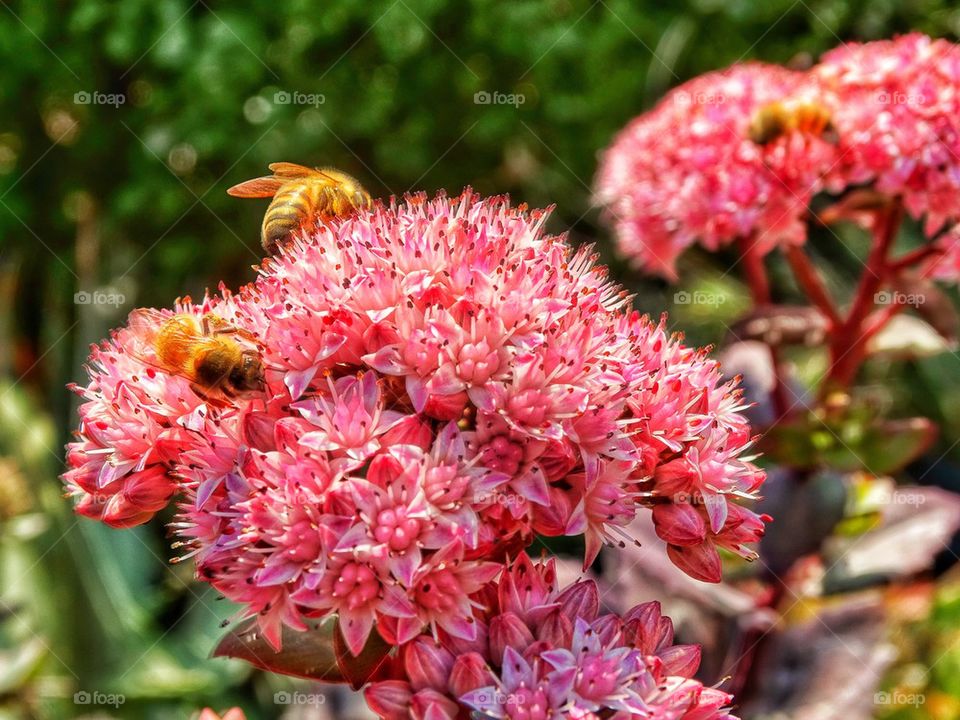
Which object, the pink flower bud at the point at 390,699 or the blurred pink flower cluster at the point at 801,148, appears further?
Answer: the blurred pink flower cluster at the point at 801,148

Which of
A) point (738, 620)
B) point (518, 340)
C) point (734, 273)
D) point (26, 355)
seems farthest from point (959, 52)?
point (26, 355)

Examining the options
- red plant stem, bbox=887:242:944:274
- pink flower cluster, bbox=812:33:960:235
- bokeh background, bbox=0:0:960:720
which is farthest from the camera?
bokeh background, bbox=0:0:960:720

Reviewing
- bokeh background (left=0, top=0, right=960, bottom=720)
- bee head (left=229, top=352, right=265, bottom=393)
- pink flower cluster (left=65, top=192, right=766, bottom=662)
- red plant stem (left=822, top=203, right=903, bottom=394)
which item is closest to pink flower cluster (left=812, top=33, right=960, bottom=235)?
red plant stem (left=822, top=203, right=903, bottom=394)

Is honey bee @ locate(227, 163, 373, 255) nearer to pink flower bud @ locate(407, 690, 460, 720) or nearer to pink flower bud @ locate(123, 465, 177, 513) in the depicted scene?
pink flower bud @ locate(123, 465, 177, 513)

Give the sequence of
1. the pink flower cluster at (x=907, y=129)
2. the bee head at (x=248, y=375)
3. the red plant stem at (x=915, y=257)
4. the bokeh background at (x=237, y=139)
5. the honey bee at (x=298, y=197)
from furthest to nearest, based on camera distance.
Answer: the bokeh background at (x=237, y=139), the red plant stem at (x=915, y=257), the pink flower cluster at (x=907, y=129), the honey bee at (x=298, y=197), the bee head at (x=248, y=375)

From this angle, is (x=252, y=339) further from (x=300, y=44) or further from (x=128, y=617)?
(x=300, y=44)

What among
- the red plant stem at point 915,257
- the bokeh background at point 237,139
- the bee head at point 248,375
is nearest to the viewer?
the bee head at point 248,375

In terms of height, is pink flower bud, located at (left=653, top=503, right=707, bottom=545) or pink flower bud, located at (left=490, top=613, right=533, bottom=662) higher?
pink flower bud, located at (left=653, top=503, right=707, bottom=545)

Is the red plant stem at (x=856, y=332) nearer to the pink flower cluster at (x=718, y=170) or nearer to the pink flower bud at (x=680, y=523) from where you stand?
the pink flower cluster at (x=718, y=170)

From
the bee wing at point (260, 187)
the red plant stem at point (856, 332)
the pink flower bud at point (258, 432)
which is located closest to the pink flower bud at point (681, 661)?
the pink flower bud at point (258, 432)
